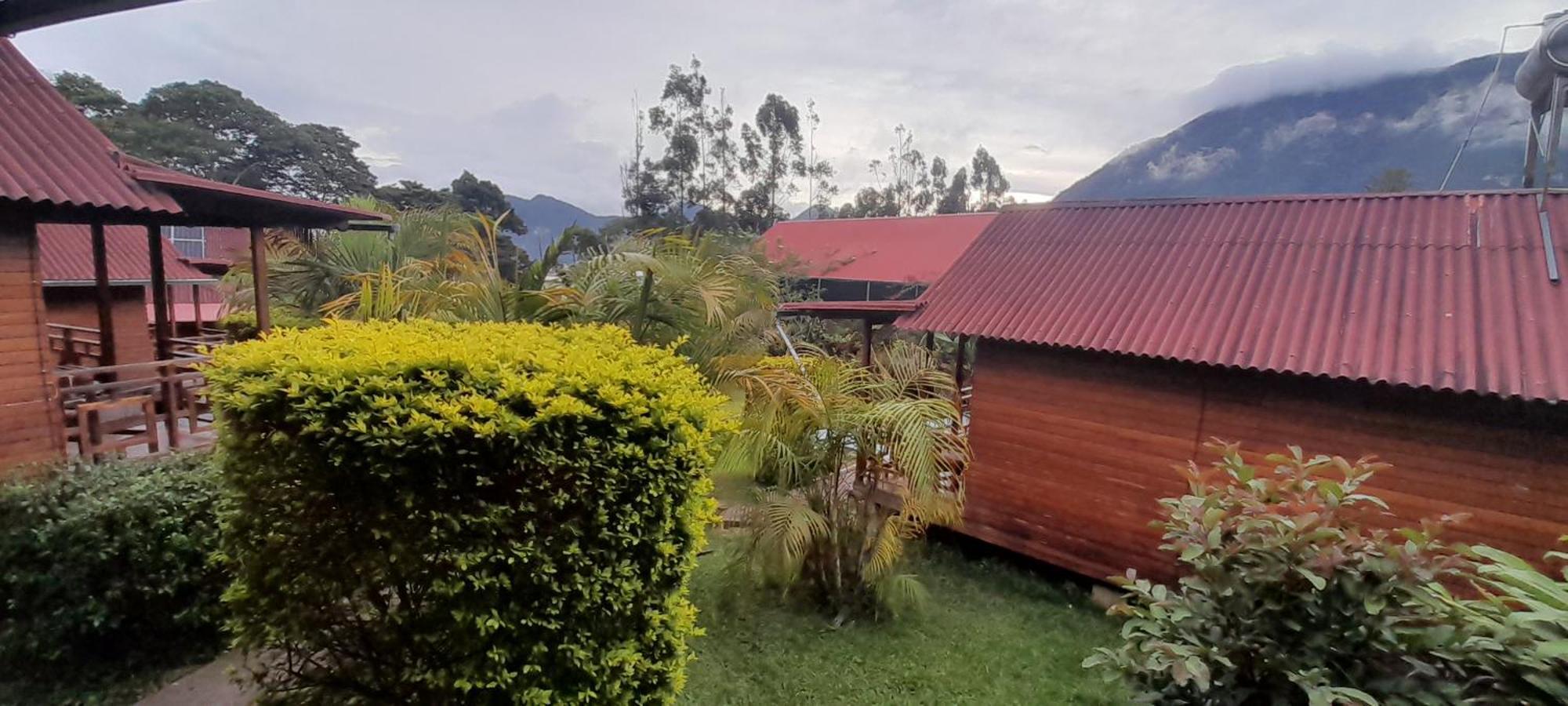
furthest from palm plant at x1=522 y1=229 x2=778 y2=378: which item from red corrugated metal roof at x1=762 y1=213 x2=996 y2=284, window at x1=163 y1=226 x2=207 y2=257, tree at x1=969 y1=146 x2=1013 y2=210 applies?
tree at x1=969 y1=146 x2=1013 y2=210

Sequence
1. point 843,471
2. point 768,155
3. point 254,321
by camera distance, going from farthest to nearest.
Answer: point 768,155
point 254,321
point 843,471

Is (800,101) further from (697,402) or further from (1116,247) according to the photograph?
(697,402)

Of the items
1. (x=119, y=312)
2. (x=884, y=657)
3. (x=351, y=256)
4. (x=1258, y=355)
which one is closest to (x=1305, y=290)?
(x=1258, y=355)

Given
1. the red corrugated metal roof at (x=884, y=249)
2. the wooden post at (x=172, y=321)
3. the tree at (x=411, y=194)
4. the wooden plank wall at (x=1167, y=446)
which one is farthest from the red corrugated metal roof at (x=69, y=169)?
the tree at (x=411, y=194)

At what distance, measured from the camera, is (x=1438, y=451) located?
496 centimetres

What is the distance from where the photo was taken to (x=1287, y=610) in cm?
212

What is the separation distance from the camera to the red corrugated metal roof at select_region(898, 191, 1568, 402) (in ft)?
15.8

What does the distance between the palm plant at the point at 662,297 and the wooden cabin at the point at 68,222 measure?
2868mm

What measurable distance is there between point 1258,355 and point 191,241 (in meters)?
30.2

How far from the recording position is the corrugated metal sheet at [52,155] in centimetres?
448

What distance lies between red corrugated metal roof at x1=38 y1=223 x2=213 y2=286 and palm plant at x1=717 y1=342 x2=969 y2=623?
11.3 m

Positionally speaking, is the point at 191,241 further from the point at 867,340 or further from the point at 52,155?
the point at 867,340

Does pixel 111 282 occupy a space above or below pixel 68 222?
below

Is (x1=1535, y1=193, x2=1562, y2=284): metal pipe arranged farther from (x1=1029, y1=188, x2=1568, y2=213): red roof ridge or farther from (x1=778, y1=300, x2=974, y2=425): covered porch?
(x1=778, y1=300, x2=974, y2=425): covered porch
